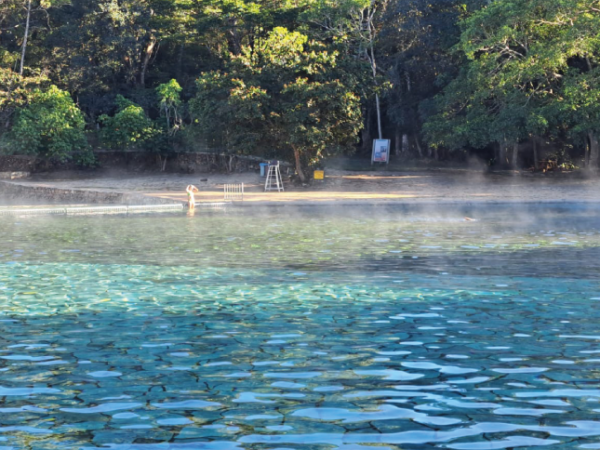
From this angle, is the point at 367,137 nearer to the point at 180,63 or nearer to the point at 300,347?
the point at 180,63

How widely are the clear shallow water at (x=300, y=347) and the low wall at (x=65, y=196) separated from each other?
1421cm

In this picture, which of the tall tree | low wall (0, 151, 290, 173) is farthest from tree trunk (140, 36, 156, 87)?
the tall tree

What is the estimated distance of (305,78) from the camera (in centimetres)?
3644

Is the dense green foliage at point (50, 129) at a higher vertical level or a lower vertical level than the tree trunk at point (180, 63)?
lower

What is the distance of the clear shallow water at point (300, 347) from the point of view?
19.6 ft

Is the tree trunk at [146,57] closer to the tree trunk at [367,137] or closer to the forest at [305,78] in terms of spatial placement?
the forest at [305,78]

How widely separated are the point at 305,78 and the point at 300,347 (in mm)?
29122

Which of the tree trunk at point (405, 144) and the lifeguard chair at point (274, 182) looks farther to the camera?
the tree trunk at point (405, 144)

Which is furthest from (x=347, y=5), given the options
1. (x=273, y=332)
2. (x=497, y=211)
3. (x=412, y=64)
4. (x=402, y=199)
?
(x=273, y=332)

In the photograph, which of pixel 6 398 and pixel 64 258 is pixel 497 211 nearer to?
pixel 64 258

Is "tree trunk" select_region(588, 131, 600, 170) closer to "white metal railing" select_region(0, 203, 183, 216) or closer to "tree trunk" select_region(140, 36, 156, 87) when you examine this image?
"white metal railing" select_region(0, 203, 183, 216)

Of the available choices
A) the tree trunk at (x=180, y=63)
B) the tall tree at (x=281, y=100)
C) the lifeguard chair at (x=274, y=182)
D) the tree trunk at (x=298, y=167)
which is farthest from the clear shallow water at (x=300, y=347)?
the tree trunk at (x=180, y=63)

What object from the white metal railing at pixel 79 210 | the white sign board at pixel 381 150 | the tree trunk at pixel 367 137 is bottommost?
the white metal railing at pixel 79 210

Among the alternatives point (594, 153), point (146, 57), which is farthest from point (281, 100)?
point (146, 57)
